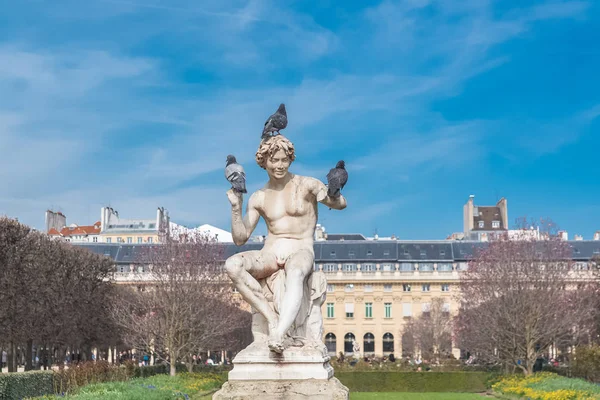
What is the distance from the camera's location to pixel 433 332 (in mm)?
73688

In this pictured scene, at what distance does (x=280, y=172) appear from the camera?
8.92 meters

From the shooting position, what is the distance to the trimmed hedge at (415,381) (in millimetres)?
37062

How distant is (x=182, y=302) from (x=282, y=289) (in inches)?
1195

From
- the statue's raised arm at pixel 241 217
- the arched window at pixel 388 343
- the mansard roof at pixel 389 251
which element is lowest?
the arched window at pixel 388 343

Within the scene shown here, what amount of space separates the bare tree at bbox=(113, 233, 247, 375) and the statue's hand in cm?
2967

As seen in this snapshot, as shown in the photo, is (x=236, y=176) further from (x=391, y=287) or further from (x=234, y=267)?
(x=391, y=287)

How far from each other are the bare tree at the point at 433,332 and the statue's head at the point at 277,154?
62696mm

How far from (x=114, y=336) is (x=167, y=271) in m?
9.91

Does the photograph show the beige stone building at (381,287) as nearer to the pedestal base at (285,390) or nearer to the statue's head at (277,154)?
the statue's head at (277,154)

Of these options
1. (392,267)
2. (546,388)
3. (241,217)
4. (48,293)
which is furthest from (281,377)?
(392,267)

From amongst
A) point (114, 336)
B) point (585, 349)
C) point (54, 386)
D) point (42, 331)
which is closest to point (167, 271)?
point (42, 331)

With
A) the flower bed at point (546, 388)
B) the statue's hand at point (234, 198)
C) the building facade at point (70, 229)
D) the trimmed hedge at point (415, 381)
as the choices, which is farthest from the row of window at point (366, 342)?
the statue's hand at point (234, 198)

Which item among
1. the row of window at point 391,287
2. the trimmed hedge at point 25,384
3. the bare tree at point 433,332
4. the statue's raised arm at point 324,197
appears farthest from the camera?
the row of window at point 391,287

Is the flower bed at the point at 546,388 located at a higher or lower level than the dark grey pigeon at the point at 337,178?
lower
